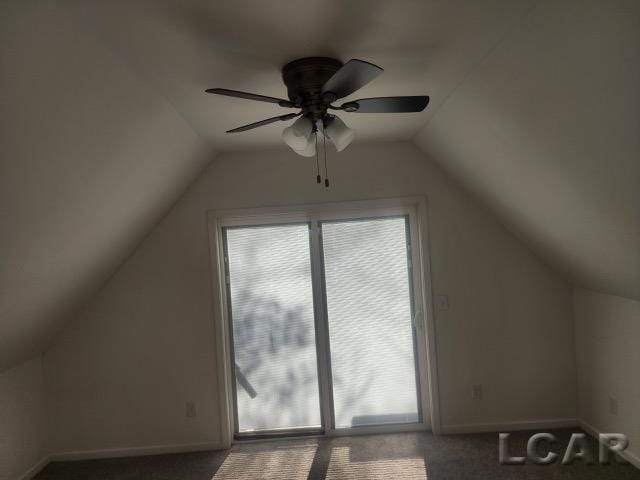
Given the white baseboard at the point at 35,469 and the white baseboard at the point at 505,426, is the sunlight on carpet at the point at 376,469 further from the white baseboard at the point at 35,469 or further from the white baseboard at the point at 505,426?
the white baseboard at the point at 35,469

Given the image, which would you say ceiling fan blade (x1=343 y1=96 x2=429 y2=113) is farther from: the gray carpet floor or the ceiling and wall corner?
the gray carpet floor

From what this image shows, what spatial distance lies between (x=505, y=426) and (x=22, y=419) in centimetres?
363

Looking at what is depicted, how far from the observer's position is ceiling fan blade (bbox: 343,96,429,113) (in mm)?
1846

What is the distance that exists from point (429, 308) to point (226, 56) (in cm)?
254

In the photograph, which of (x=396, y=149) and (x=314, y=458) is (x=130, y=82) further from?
(x=314, y=458)

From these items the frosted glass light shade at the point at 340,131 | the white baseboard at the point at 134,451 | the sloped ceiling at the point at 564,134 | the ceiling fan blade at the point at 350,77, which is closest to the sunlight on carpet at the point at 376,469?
the white baseboard at the point at 134,451

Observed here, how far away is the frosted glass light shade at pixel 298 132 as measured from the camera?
6.52 feet

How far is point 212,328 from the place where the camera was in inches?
→ 147

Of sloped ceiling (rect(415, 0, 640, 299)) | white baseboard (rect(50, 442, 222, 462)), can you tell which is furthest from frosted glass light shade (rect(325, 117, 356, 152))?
white baseboard (rect(50, 442, 222, 462))

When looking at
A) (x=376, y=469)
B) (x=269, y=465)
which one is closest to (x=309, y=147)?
(x=376, y=469)

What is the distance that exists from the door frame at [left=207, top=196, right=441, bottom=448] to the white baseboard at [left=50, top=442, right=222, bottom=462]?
0.22 metres

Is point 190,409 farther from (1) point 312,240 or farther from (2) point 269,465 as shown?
(1) point 312,240

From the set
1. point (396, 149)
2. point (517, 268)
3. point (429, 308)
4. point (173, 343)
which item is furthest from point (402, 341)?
point (173, 343)

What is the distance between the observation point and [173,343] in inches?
147
